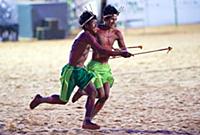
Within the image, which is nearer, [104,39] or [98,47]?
[98,47]

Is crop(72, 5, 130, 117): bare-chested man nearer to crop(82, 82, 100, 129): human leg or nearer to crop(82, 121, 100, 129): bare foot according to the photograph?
crop(82, 82, 100, 129): human leg

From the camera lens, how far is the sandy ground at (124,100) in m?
8.10

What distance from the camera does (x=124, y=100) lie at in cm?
1070

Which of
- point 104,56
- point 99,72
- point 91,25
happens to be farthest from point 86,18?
point 99,72

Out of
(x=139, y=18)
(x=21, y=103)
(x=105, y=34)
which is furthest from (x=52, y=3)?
(x=105, y=34)

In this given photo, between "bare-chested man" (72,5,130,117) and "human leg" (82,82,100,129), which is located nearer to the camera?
"human leg" (82,82,100,129)

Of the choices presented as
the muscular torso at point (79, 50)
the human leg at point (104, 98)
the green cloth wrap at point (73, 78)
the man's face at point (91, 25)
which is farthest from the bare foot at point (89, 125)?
the man's face at point (91, 25)

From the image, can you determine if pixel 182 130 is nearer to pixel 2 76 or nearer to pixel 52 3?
pixel 2 76

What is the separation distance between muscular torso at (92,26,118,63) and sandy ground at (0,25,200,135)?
88cm

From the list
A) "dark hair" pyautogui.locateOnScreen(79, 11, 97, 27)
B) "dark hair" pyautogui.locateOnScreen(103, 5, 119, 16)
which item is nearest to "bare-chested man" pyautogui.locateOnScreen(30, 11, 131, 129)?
"dark hair" pyautogui.locateOnScreen(79, 11, 97, 27)

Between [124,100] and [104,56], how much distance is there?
2.92 meters

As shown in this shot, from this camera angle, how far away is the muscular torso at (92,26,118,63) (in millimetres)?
7848

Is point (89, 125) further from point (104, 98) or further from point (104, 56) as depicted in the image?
point (104, 56)

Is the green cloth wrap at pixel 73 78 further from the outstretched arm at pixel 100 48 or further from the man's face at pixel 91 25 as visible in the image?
the man's face at pixel 91 25
